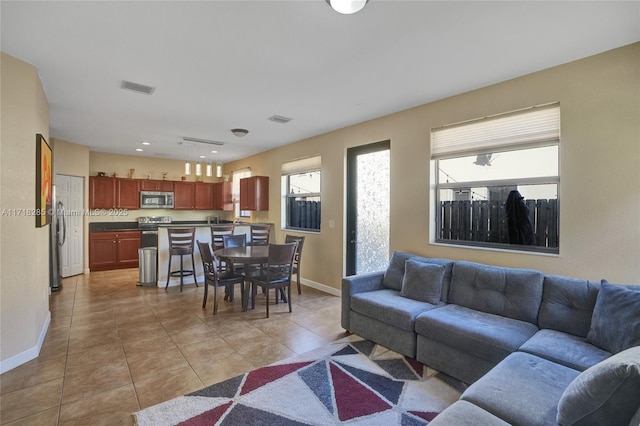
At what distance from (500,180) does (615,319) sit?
5.16 ft

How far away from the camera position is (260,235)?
6.08 metres

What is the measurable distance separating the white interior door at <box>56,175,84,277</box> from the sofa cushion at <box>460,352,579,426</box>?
7.36m

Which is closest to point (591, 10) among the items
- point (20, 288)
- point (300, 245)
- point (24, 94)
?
point (300, 245)

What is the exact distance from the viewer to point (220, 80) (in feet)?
10.1

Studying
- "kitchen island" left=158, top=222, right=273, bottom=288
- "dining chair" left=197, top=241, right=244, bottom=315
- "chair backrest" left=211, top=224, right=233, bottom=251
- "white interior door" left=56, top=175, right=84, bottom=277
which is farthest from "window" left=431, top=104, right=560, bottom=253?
"white interior door" left=56, top=175, right=84, bottom=277

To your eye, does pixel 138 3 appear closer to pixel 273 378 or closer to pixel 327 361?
pixel 273 378

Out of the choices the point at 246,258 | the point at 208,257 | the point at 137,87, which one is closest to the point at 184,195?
the point at 208,257

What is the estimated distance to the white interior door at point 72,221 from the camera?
6.02 metres

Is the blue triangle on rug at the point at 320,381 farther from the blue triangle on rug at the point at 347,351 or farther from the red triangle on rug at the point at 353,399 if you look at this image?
the blue triangle on rug at the point at 347,351

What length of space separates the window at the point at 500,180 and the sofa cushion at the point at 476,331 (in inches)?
34.8

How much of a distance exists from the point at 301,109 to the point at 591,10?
283 centimetres

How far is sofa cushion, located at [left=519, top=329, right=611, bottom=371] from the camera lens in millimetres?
1894

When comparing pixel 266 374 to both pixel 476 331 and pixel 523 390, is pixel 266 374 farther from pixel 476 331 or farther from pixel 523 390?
pixel 523 390

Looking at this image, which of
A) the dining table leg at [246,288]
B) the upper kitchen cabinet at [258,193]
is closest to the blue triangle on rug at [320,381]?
the dining table leg at [246,288]
